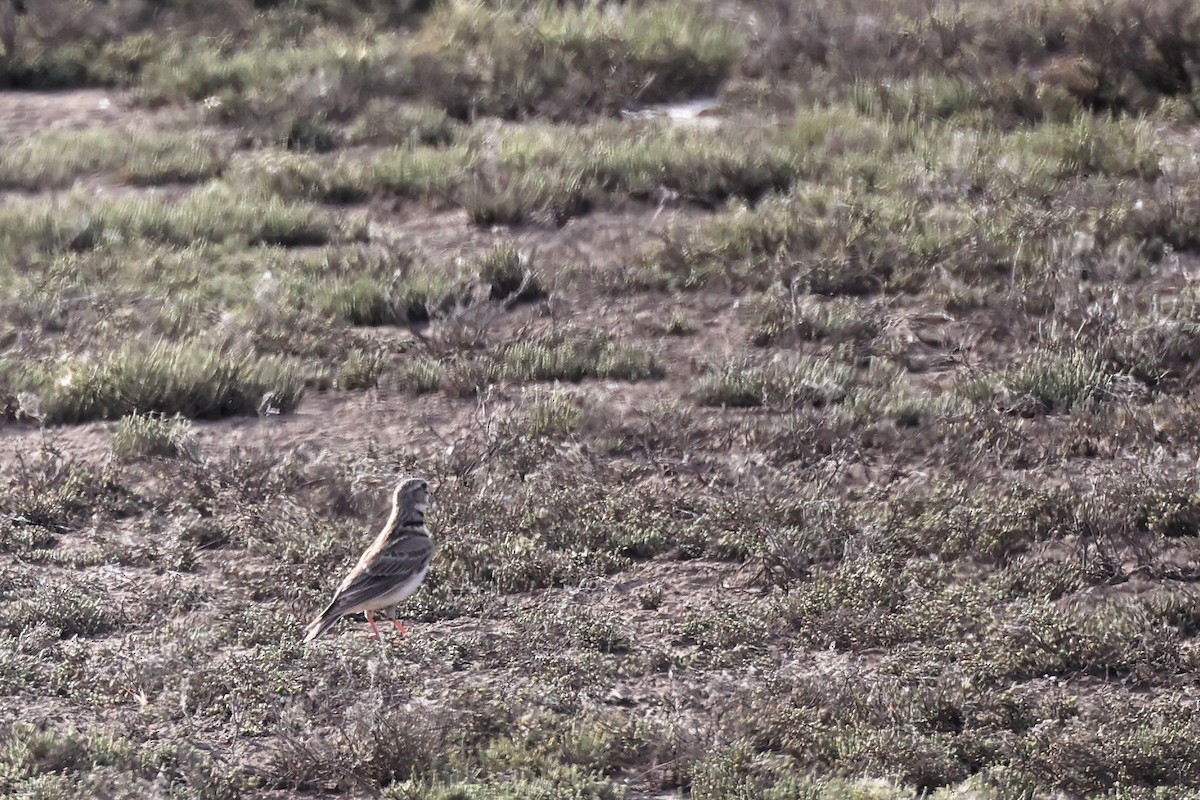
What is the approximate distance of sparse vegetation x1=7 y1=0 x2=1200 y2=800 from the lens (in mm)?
6469

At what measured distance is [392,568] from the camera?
23.3 feet

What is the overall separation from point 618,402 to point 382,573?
2.91m

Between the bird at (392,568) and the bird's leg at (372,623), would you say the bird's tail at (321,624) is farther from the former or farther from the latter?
the bird's leg at (372,623)

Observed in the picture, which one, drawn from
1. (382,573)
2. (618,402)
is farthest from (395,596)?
(618,402)

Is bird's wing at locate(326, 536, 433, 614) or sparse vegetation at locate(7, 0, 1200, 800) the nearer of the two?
sparse vegetation at locate(7, 0, 1200, 800)

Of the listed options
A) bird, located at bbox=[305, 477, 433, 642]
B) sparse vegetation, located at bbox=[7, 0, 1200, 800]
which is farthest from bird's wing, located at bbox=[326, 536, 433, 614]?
sparse vegetation, located at bbox=[7, 0, 1200, 800]

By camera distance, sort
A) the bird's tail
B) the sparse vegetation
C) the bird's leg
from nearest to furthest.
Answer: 1. the sparse vegetation
2. the bird's tail
3. the bird's leg

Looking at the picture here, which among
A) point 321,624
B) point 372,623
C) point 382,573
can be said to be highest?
point 382,573

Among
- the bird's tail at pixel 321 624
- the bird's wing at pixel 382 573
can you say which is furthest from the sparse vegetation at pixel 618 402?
the bird's wing at pixel 382 573

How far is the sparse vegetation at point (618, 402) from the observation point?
21.2ft

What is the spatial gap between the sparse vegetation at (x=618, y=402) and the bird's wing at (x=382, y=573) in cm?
25

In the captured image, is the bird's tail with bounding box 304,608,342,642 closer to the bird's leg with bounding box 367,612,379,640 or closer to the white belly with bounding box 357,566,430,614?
the white belly with bounding box 357,566,430,614

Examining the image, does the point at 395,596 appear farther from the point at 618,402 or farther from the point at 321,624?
the point at 618,402

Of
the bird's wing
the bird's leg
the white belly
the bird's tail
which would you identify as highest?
the bird's wing
